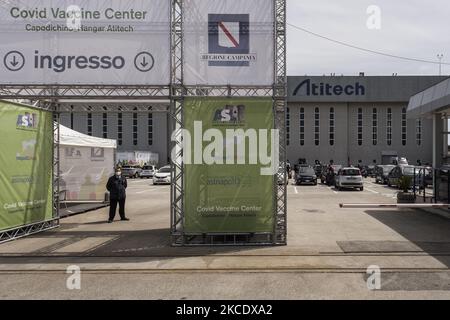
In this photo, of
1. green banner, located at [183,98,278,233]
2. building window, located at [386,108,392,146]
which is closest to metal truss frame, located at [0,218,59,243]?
green banner, located at [183,98,278,233]

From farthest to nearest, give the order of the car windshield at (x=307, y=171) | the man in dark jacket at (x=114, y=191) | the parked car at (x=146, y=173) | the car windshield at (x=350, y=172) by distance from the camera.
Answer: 1. the parked car at (x=146, y=173)
2. the car windshield at (x=307, y=171)
3. the car windshield at (x=350, y=172)
4. the man in dark jacket at (x=114, y=191)

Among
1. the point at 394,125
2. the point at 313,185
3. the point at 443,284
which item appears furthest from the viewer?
the point at 394,125

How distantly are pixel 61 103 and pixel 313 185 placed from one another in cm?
2434

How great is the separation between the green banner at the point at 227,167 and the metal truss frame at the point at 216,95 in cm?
16

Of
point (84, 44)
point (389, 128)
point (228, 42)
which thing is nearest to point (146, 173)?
point (84, 44)

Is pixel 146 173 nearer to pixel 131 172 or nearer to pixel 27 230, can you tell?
pixel 131 172

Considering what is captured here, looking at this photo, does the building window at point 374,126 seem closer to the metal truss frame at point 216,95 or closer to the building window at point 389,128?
the building window at point 389,128

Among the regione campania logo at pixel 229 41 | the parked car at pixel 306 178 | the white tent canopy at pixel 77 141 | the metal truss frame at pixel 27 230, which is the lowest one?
the metal truss frame at pixel 27 230

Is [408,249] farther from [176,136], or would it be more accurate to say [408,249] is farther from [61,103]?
[61,103]

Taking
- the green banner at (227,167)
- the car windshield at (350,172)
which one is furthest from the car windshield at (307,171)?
the green banner at (227,167)

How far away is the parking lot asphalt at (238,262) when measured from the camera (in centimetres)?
689

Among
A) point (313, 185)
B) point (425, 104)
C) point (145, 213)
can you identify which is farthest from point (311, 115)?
point (145, 213)

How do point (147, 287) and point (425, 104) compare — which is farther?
point (425, 104)

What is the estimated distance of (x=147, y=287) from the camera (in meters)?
7.09
